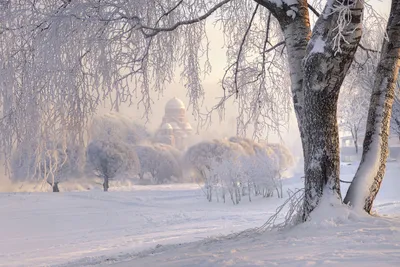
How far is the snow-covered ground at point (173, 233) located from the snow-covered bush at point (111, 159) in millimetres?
2051

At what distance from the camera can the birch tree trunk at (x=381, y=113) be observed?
4.99 m

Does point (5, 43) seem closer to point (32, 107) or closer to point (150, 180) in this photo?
point (32, 107)

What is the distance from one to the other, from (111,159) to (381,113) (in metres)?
30.1

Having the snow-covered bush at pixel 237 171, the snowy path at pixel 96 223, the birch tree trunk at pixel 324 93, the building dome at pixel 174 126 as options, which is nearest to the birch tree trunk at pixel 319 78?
the birch tree trunk at pixel 324 93

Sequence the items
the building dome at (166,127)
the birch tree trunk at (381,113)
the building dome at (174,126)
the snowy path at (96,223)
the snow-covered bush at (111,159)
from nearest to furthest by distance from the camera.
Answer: the birch tree trunk at (381,113)
the snowy path at (96,223)
the snow-covered bush at (111,159)
the building dome at (166,127)
the building dome at (174,126)

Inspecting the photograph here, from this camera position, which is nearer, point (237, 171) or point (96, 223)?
point (96, 223)

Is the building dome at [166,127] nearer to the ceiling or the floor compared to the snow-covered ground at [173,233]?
nearer to the ceiling

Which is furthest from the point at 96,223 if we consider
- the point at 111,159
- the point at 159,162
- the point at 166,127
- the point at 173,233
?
the point at 166,127

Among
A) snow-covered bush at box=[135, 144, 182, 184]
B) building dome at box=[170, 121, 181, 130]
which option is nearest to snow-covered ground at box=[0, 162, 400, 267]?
snow-covered bush at box=[135, 144, 182, 184]

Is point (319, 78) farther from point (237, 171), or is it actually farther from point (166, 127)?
point (166, 127)

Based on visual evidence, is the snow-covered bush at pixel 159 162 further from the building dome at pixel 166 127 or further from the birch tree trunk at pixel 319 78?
the birch tree trunk at pixel 319 78

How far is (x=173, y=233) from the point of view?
12562mm

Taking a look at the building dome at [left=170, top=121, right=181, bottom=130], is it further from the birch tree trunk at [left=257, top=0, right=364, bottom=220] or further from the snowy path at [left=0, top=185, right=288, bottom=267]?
the birch tree trunk at [left=257, top=0, right=364, bottom=220]

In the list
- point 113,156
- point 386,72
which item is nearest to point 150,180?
point 113,156
